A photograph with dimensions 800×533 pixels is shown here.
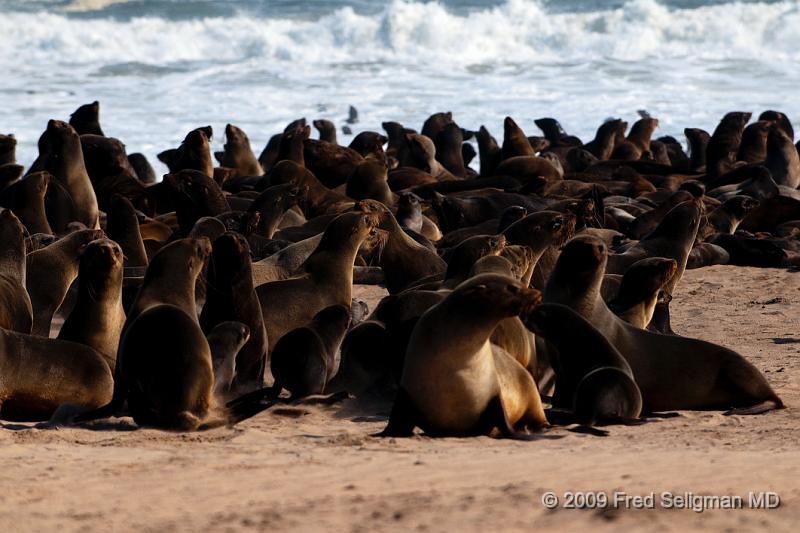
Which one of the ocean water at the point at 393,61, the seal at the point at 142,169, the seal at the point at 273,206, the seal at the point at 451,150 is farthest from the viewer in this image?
the ocean water at the point at 393,61

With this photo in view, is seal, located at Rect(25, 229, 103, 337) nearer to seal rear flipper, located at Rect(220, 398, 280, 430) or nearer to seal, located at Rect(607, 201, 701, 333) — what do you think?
seal rear flipper, located at Rect(220, 398, 280, 430)

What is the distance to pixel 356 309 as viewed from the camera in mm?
8242

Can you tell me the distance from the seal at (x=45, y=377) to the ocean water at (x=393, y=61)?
958 inches

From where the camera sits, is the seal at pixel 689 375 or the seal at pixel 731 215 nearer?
the seal at pixel 689 375

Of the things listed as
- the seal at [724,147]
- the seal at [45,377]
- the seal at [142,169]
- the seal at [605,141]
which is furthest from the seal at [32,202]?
the seal at [605,141]

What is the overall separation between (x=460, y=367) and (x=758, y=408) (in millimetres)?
1795

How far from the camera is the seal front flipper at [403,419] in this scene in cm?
533

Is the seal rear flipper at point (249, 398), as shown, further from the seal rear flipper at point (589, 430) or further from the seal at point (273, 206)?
the seal at point (273, 206)

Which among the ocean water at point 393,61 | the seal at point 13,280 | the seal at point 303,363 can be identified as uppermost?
the seal at point 13,280

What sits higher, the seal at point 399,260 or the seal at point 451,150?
the seal at point 399,260

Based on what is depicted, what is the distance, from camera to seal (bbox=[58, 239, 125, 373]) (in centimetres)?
665

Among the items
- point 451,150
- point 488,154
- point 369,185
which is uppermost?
point 369,185

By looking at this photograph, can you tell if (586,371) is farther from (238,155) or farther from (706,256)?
(238,155)

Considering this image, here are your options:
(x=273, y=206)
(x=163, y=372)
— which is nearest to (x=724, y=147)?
(x=273, y=206)
